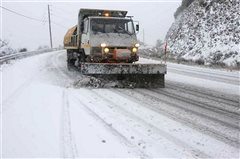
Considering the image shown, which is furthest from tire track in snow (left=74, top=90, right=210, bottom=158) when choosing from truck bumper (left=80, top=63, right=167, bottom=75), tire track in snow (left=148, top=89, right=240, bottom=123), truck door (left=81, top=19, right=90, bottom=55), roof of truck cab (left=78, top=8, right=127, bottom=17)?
roof of truck cab (left=78, top=8, right=127, bottom=17)

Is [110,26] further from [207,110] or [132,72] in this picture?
[207,110]

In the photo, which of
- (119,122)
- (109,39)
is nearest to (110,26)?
(109,39)

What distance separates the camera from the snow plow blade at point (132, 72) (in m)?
12.9

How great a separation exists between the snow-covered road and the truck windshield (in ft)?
10.3

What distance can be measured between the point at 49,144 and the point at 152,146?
170 centimetres

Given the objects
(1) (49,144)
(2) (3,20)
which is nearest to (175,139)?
(1) (49,144)

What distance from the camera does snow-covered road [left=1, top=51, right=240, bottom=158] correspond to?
6.12 m

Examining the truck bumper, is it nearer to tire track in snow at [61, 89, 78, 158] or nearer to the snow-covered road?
the snow-covered road

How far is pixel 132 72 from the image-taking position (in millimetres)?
12867

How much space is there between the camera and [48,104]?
9.45 m

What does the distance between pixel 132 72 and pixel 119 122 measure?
5.33 meters

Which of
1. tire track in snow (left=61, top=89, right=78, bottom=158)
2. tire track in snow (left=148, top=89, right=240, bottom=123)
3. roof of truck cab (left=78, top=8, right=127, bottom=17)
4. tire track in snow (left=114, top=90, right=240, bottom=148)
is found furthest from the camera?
roof of truck cab (left=78, top=8, right=127, bottom=17)

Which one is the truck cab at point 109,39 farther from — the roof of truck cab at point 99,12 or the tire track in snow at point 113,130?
the tire track in snow at point 113,130

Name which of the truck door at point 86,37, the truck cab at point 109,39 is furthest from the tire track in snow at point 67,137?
the truck door at point 86,37
